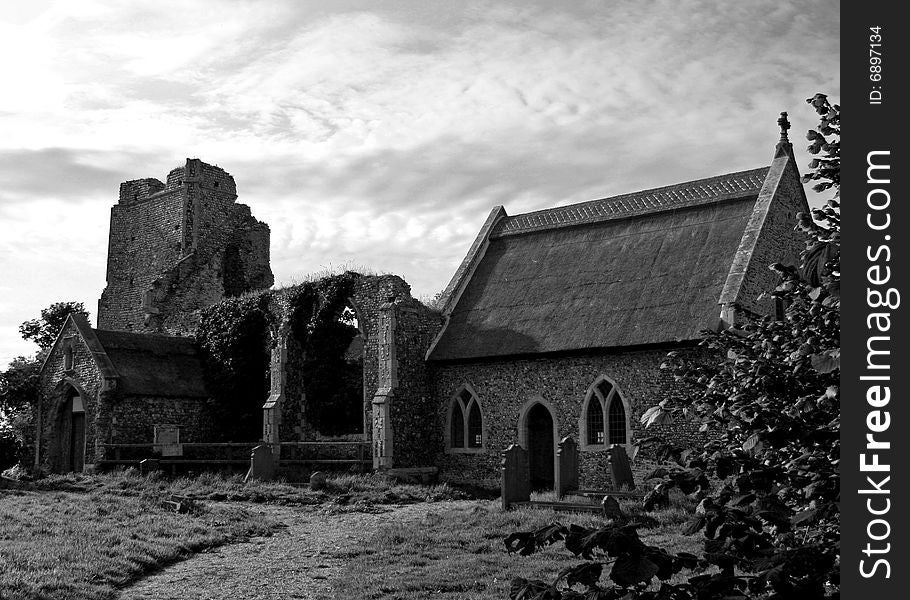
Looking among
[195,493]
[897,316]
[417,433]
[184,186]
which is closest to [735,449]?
[897,316]

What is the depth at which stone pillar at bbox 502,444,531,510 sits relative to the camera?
16.6 metres

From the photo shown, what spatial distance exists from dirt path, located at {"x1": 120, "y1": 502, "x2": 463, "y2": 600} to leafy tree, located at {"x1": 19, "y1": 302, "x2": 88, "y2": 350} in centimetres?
3326

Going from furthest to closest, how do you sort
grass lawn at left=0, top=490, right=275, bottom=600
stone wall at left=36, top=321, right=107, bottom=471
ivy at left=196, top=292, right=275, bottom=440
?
ivy at left=196, top=292, right=275, bottom=440, stone wall at left=36, top=321, right=107, bottom=471, grass lawn at left=0, top=490, right=275, bottom=600

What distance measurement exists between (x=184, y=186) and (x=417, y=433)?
57.3ft

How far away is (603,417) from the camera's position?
21.4m

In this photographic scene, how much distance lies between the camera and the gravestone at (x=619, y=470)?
1817cm

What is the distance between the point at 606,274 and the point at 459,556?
12.9 metres

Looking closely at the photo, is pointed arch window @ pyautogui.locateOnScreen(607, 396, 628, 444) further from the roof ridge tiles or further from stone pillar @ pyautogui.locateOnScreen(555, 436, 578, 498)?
the roof ridge tiles

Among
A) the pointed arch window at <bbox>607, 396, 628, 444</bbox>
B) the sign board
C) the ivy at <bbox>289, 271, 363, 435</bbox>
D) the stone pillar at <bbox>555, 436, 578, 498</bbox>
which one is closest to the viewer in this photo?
the stone pillar at <bbox>555, 436, 578, 498</bbox>

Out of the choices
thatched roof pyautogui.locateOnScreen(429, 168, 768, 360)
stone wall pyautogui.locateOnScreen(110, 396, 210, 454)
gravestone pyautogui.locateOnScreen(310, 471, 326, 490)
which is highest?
thatched roof pyautogui.locateOnScreen(429, 168, 768, 360)

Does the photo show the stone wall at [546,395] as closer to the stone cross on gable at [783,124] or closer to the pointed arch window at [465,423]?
the pointed arch window at [465,423]

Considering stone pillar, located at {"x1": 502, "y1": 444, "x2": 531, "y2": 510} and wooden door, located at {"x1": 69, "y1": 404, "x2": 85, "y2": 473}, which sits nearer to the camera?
stone pillar, located at {"x1": 502, "y1": 444, "x2": 531, "y2": 510}

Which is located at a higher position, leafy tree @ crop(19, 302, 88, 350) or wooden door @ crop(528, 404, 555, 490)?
leafy tree @ crop(19, 302, 88, 350)

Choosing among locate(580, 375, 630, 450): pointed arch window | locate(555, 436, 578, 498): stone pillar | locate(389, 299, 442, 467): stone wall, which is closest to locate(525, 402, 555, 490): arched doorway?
locate(580, 375, 630, 450): pointed arch window
